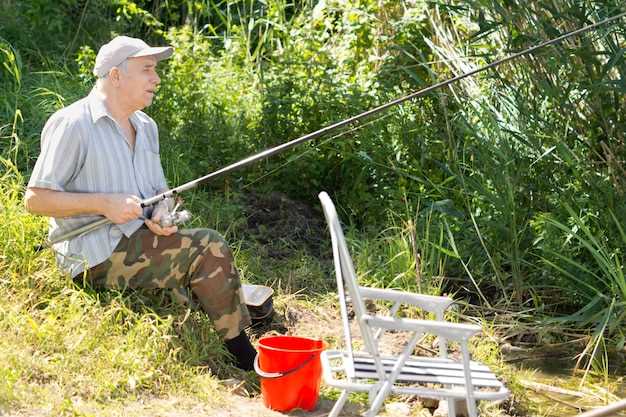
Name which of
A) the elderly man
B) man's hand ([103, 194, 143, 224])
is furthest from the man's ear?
man's hand ([103, 194, 143, 224])

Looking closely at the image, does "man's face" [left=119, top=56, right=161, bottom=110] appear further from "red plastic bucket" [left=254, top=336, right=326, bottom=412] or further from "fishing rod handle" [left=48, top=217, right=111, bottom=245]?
"red plastic bucket" [left=254, top=336, right=326, bottom=412]

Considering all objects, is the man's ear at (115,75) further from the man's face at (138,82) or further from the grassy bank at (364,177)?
the grassy bank at (364,177)

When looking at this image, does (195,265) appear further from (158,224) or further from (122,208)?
(122,208)

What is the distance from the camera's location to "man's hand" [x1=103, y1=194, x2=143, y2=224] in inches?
187

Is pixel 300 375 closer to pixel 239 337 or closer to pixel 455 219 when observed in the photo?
pixel 239 337

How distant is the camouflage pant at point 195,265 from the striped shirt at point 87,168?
7cm

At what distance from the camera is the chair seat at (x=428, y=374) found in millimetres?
3869

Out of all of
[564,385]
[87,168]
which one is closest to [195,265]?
[87,168]

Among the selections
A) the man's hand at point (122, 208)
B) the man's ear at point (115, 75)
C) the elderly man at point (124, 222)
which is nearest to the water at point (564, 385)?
the elderly man at point (124, 222)

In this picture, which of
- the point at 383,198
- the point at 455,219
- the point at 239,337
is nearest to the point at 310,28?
the point at 383,198

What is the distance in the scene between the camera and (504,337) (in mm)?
5965

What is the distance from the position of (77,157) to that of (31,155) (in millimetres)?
1740

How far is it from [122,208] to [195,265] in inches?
15.5

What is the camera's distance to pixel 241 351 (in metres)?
5.01
